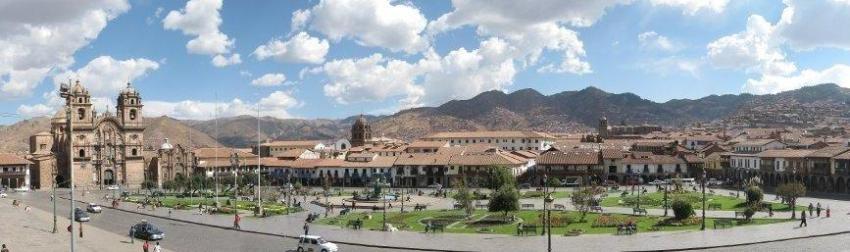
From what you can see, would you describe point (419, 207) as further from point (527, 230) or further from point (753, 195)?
point (753, 195)

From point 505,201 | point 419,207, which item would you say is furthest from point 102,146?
point 505,201

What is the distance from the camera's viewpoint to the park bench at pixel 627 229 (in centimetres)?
4103

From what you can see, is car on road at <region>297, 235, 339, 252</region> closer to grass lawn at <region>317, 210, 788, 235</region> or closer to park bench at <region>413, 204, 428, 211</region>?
grass lawn at <region>317, 210, 788, 235</region>

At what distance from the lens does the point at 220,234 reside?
152ft

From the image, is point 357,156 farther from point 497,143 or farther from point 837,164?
point 837,164

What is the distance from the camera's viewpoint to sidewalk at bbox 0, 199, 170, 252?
3881 centimetres

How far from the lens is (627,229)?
41094 millimetres

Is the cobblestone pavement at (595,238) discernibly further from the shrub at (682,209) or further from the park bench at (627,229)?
the shrub at (682,209)

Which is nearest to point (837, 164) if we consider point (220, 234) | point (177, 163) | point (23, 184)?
point (220, 234)

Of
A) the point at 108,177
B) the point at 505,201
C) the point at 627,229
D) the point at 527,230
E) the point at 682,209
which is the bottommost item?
the point at 527,230

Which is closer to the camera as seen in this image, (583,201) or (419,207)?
(583,201)

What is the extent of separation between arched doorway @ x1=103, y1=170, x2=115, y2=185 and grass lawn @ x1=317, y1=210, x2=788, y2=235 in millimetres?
67585

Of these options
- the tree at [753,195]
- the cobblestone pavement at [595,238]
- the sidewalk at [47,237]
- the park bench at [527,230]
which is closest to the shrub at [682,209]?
the cobblestone pavement at [595,238]

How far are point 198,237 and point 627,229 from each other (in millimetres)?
24987
